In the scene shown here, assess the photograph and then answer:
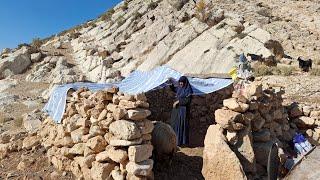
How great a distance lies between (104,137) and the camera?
27.1 ft

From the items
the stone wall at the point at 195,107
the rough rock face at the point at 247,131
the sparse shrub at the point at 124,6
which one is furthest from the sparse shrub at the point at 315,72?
the sparse shrub at the point at 124,6

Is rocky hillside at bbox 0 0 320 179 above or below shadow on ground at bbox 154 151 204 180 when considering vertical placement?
above

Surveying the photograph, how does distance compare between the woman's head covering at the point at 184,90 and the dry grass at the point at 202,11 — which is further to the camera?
the dry grass at the point at 202,11

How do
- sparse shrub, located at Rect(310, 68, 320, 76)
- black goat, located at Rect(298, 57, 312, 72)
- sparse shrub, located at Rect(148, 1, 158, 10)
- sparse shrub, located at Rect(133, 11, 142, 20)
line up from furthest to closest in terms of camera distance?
sparse shrub, located at Rect(148, 1, 158, 10) < sparse shrub, located at Rect(133, 11, 142, 20) < black goat, located at Rect(298, 57, 312, 72) < sparse shrub, located at Rect(310, 68, 320, 76)

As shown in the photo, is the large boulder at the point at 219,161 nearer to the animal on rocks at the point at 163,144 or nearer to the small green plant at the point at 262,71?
the animal on rocks at the point at 163,144

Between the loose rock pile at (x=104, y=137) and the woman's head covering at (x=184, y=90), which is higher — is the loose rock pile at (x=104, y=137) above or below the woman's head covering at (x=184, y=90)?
below

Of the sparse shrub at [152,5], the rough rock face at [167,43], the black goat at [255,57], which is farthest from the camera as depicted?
the sparse shrub at [152,5]

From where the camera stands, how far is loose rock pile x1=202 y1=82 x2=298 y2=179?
7840 mm

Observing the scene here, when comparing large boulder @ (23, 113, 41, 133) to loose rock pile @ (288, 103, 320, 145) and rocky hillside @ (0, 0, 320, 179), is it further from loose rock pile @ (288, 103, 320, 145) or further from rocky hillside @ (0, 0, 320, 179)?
loose rock pile @ (288, 103, 320, 145)

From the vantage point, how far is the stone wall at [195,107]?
12.0 metres

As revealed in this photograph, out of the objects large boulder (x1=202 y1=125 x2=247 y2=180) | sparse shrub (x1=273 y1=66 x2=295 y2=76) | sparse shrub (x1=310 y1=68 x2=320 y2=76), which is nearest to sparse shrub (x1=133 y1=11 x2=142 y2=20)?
sparse shrub (x1=273 y1=66 x2=295 y2=76)

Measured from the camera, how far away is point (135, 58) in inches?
920

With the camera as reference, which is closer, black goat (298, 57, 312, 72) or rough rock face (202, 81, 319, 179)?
rough rock face (202, 81, 319, 179)

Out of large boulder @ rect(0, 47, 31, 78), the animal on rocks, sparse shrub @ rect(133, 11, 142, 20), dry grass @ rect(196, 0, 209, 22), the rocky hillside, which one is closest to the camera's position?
the animal on rocks
